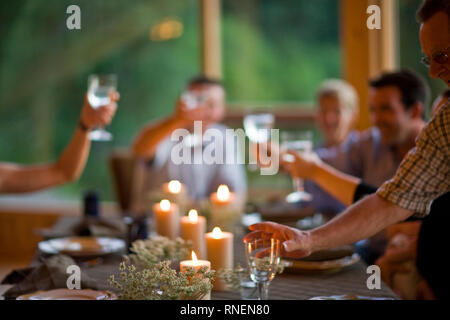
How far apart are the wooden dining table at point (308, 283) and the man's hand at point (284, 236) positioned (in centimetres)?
15

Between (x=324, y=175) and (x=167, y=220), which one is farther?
(x=324, y=175)

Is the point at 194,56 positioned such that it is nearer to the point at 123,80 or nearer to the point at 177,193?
the point at 123,80

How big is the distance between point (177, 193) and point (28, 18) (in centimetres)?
281

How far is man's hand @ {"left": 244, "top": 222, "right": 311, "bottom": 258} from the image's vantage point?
116 centimetres

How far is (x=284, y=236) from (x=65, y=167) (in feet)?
3.90

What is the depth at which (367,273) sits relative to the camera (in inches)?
60.6

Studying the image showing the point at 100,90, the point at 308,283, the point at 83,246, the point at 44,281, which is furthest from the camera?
the point at 100,90

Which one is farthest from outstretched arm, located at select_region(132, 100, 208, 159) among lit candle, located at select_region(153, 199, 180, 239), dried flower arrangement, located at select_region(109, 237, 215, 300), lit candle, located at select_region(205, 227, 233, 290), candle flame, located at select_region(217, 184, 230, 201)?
dried flower arrangement, located at select_region(109, 237, 215, 300)

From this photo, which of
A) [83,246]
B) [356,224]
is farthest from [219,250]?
[83,246]

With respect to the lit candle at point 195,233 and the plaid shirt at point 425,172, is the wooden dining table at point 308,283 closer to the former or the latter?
the lit candle at point 195,233

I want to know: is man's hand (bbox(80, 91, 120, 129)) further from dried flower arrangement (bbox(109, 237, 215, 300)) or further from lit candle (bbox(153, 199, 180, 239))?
dried flower arrangement (bbox(109, 237, 215, 300))

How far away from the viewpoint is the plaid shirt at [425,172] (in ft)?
3.93

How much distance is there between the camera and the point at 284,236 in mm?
1183

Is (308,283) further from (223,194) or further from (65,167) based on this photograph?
(65,167)
